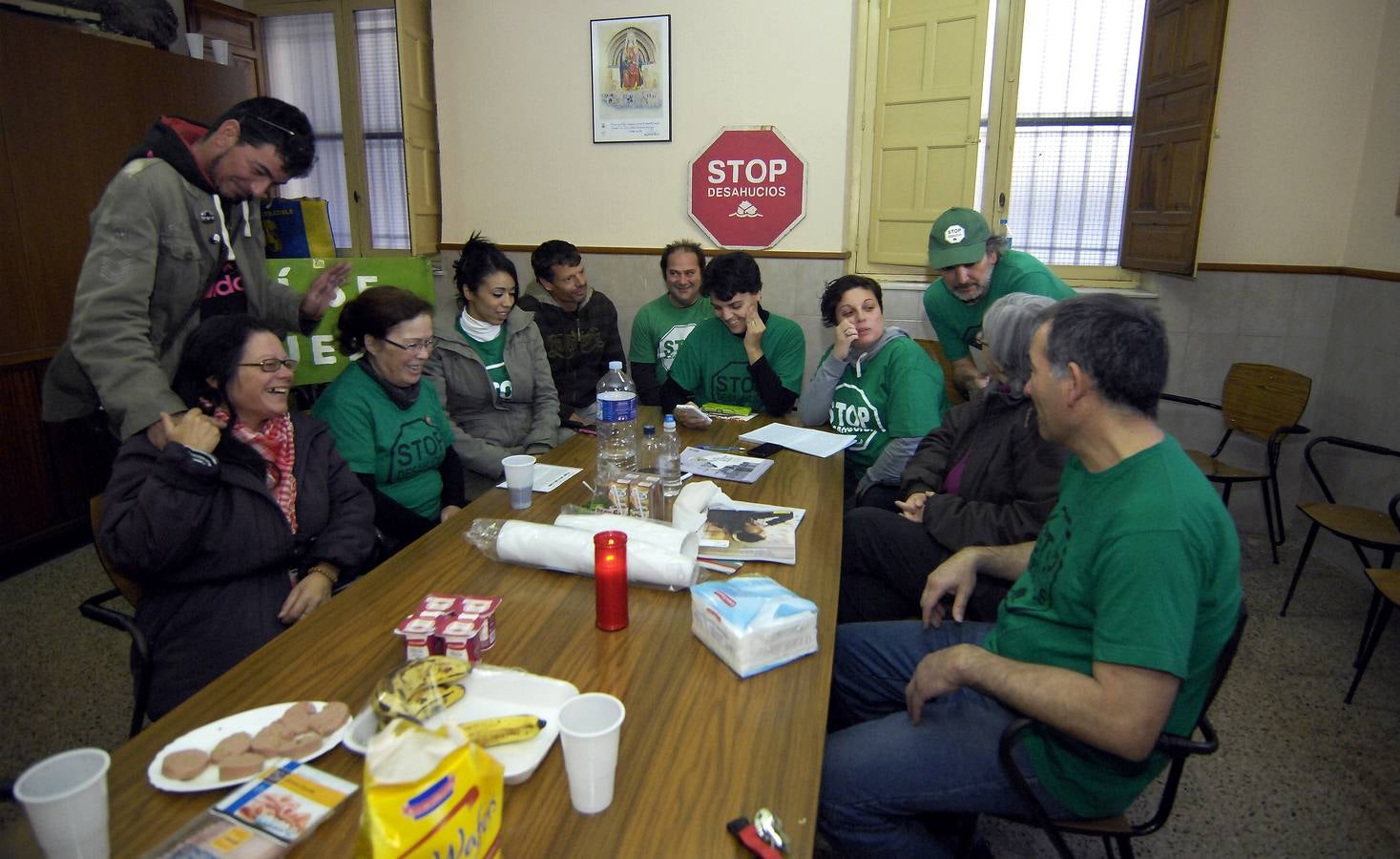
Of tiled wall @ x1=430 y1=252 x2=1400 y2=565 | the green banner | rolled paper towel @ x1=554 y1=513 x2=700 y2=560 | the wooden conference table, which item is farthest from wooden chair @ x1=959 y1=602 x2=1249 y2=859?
the green banner

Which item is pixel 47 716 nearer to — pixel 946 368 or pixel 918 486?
pixel 918 486

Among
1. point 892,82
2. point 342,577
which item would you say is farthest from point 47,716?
point 892,82

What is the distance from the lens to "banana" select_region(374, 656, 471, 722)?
3.60 feet

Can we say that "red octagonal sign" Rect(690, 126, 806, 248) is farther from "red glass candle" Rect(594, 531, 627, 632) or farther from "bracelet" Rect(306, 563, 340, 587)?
"red glass candle" Rect(594, 531, 627, 632)

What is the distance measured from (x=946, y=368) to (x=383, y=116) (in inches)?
159

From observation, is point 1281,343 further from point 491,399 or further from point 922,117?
point 491,399

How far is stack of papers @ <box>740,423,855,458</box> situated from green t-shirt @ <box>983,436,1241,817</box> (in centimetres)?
107

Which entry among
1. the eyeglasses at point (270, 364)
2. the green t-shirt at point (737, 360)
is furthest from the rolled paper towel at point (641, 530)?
the green t-shirt at point (737, 360)

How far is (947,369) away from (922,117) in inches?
52.5

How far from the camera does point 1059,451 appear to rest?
5.87ft

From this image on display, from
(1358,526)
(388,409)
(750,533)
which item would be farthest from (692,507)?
(1358,526)

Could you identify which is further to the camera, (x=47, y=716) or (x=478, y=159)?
(x=478, y=159)

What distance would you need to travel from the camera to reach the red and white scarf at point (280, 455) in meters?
1.82

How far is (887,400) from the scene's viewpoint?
2.59m
